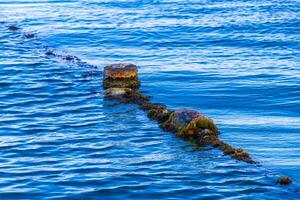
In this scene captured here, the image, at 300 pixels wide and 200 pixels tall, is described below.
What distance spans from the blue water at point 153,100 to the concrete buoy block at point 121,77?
2.02 feet

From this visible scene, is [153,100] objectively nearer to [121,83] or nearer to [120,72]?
[121,83]

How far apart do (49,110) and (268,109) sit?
7.56 metres

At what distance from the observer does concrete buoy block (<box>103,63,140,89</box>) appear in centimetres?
2953

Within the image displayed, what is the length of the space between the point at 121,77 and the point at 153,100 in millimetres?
2554

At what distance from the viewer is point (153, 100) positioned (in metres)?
27.7

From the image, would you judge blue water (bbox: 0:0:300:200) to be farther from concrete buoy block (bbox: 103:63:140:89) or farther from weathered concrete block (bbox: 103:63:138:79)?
weathered concrete block (bbox: 103:63:138:79)

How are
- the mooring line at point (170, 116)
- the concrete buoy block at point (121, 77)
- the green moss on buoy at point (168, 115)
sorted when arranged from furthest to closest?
the concrete buoy block at point (121, 77) → the green moss on buoy at point (168, 115) → the mooring line at point (170, 116)

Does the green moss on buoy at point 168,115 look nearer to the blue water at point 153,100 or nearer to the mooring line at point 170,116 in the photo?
the mooring line at point 170,116

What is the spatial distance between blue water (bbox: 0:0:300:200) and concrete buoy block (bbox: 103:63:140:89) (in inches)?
24.2

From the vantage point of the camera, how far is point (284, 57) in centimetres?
3562

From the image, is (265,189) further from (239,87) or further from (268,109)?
(239,87)

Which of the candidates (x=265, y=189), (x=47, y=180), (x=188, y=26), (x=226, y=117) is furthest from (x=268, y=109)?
(x=188, y=26)

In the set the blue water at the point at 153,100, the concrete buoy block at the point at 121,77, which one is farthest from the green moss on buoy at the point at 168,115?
the blue water at the point at 153,100

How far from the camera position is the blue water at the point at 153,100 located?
19109mm
